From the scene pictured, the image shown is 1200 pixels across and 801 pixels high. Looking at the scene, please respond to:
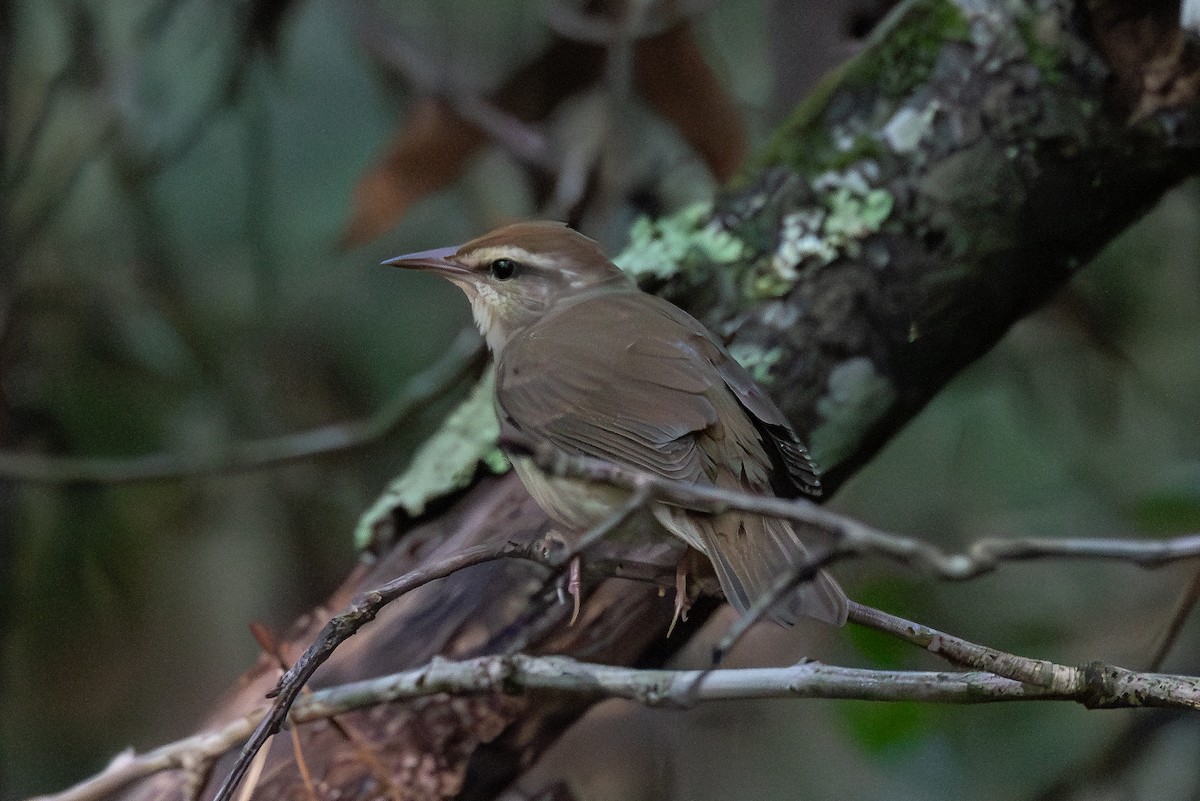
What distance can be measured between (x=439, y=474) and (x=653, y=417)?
38.9 inches

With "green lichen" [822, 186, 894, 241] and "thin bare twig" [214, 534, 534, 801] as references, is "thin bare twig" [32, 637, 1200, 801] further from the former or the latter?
"green lichen" [822, 186, 894, 241]

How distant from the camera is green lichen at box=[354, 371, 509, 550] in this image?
104 inches

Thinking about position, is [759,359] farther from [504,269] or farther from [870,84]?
[870,84]

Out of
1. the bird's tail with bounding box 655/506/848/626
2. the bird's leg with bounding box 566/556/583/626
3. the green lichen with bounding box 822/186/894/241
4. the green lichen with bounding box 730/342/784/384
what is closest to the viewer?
the bird's tail with bounding box 655/506/848/626

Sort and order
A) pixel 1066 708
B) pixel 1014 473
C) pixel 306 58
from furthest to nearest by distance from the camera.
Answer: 1. pixel 306 58
2. pixel 1014 473
3. pixel 1066 708

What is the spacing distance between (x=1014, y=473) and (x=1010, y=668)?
269 cm

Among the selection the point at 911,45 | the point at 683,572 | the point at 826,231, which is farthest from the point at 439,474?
the point at 911,45

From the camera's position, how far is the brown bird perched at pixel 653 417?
5.74 ft

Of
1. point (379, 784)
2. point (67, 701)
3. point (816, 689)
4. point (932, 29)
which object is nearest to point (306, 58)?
point (67, 701)

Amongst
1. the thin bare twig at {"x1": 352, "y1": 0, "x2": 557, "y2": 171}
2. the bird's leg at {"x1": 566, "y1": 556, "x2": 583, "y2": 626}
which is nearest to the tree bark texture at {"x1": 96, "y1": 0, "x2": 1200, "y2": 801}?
the bird's leg at {"x1": 566, "y1": 556, "x2": 583, "y2": 626}

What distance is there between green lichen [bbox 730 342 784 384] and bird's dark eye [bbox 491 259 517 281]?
575 millimetres

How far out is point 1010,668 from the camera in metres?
1.48

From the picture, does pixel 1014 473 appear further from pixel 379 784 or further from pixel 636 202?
pixel 379 784

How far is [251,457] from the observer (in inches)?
144
